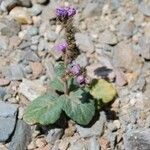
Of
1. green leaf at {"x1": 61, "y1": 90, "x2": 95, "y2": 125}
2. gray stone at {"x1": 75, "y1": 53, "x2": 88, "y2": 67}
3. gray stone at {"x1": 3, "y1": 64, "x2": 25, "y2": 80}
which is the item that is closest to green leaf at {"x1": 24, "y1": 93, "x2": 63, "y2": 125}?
green leaf at {"x1": 61, "y1": 90, "x2": 95, "y2": 125}

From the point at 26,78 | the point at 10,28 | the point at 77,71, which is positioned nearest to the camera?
the point at 77,71

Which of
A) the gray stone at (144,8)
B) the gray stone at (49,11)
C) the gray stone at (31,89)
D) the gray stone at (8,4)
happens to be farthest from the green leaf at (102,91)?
the gray stone at (8,4)

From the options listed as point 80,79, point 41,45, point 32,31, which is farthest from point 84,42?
point 80,79

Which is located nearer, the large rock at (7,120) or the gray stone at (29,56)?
the large rock at (7,120)

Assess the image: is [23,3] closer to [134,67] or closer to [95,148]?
[134,67]

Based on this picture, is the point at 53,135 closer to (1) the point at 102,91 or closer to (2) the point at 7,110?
(2) the point at 7,110

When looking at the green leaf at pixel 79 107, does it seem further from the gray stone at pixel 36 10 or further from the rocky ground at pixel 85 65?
the gray stone at pixel 36 10

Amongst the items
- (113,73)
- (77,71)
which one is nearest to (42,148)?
(77,71)
